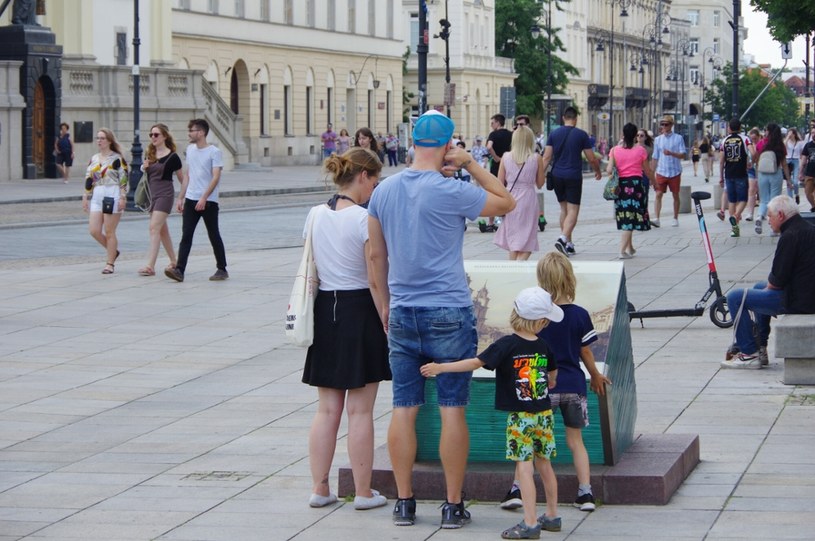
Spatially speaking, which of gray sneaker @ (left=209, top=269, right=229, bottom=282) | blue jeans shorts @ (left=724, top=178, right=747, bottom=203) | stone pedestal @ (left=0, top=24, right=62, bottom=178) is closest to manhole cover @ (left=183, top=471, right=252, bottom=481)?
gray sneaker @ (left=209, top=269, right=229, bottom=282)

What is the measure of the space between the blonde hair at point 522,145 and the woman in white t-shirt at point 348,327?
9.52m

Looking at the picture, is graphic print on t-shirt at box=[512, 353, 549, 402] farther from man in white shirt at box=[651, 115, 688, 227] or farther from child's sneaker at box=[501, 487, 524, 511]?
man in white shirt at box=[651, 115, 688, 227]

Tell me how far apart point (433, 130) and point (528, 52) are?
104 m

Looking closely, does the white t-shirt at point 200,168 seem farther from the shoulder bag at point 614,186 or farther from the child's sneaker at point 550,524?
the child's sneaker at point 550,524

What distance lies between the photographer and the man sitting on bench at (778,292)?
11328 millimetres

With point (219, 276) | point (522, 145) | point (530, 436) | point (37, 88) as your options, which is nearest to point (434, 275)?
point (530, 436)

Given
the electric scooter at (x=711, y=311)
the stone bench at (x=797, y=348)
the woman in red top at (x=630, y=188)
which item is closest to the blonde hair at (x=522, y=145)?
the woman in red top at (x=630, y=188)

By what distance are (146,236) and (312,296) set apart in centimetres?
1879

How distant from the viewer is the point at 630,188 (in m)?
20.2

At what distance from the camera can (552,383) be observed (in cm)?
729

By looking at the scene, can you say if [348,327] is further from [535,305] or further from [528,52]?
[528,52]

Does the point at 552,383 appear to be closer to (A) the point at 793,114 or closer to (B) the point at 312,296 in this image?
(B) the point at 312,296

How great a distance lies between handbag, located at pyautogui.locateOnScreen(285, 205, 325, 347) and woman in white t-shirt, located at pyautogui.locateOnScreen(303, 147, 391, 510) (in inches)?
1.9

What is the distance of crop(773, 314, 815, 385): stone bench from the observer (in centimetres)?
1091
